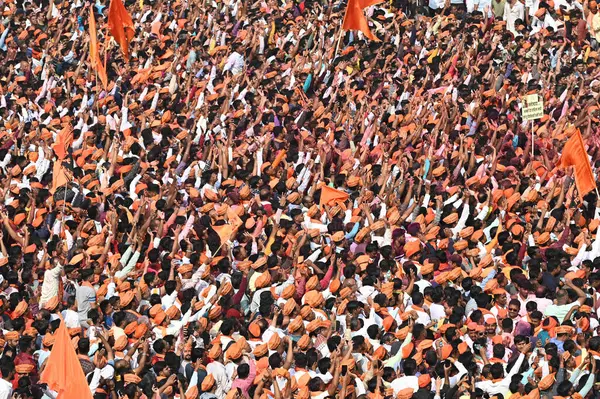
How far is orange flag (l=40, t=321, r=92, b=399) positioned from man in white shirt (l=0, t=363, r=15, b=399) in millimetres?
438

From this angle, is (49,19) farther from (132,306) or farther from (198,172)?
(132,306)

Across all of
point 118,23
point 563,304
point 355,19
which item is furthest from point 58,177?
point 563,304

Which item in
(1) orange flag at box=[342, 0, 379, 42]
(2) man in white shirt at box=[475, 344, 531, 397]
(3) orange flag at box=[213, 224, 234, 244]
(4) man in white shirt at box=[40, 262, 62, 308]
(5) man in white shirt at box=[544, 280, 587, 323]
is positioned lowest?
(2) man in white shirt at box=[475, 344, 531, 397]

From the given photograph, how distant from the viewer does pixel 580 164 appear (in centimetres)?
1709

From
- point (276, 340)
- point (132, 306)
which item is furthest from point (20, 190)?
point (276, 340)

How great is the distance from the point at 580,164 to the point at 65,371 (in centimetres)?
674

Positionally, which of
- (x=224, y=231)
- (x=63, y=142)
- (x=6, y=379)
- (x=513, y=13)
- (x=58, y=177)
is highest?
(x=513, y=13)

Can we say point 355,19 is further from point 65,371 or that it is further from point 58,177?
point 65,371

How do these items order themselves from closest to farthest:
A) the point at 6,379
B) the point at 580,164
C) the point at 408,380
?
the point at 6,379 → the point at 408,380 → the point at 580,164

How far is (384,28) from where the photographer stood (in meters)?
23.0

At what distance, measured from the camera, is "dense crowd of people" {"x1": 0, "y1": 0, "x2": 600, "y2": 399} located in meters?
14.2

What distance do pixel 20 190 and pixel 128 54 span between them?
5.26 m

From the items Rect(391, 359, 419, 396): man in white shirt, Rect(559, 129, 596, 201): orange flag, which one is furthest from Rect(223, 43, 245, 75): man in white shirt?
Rect(391, 359, 419, 396): man in white shirt

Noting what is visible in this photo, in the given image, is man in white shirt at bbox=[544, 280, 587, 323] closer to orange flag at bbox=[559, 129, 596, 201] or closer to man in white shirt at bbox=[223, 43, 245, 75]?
orange flag at bbox=[559, 129, 596, 201]
